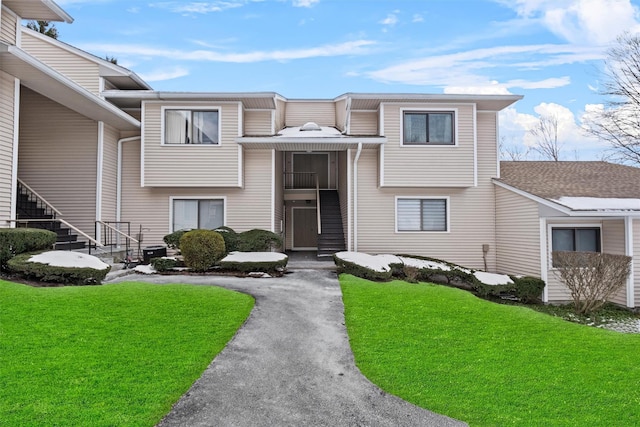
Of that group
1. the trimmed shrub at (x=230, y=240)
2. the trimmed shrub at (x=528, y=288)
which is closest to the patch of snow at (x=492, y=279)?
the trimmed shrub at (x=528, y=288)

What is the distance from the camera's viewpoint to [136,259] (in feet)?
41.7

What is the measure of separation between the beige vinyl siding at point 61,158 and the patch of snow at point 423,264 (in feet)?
35.1

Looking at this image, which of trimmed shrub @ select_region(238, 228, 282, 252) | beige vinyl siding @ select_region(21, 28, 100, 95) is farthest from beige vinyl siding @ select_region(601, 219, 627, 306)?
beige vinyl siding @ select_region(21, 28, 100, 95)

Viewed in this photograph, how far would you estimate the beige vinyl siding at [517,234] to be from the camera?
12.2m

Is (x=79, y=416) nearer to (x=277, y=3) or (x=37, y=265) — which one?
(x=37, y=265)

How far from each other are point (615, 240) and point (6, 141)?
1748cm

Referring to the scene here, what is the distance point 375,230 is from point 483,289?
14.6 ft

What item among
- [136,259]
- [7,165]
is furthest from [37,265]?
[136,259]

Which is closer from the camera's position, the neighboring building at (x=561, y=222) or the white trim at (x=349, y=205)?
the neighboring building at (x=561, y=222)

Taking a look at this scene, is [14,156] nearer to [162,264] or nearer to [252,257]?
[162,264]

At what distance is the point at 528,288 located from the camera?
11.4 m

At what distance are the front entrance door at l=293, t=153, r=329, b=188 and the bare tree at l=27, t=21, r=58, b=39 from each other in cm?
2124

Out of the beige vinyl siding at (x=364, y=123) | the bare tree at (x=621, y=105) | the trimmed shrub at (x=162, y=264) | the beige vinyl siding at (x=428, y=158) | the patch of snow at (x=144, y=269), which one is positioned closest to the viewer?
the patch of snow at (x=144, y=269)

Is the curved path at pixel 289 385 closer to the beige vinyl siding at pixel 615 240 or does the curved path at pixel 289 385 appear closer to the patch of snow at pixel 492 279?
the patch of snow at pixel 492 279
